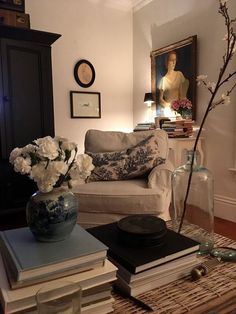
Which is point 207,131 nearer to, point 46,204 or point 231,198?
point 231,198

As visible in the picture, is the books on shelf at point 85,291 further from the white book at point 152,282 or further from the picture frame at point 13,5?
the picture frame at point 13,5

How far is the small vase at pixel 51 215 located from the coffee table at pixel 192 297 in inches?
10.1

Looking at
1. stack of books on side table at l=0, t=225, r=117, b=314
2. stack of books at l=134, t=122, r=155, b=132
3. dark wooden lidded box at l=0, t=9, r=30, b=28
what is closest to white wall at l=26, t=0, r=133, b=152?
stack of books at l=134, t=122, r=155, b=132

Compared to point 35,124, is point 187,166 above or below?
below

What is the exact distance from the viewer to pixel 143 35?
3643 mm

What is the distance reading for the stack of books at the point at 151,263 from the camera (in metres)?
0.76

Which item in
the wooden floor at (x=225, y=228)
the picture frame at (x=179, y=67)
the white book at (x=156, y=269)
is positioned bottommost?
the wooden floor at (x=225, y=228)

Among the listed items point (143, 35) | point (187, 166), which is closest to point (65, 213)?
point (187, 166)

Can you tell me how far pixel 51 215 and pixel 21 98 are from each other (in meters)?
2.02

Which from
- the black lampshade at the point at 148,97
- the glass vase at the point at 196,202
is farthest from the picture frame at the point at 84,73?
the glass vase at the point at 196,202

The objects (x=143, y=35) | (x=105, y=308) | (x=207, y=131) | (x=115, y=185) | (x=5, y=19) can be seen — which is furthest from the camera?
(x=143, y=35)

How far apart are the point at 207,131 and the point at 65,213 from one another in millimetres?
2343

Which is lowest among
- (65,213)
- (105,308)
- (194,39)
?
(105,308)

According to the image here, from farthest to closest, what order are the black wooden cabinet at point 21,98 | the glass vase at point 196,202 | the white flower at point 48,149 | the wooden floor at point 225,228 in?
1. the black wooden cabinet at point 21,98
2. the wooden floor at point 225,228
3. the glass vase at point 196,202
4. the white flower at point 48,149
